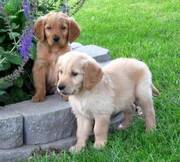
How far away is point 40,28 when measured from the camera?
518cm

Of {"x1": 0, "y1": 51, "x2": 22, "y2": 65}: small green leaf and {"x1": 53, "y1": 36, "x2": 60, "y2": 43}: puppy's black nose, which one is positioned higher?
{"x1": 53, "y1": 36, "x2": 60, "y2": 43}: puppy's black nose

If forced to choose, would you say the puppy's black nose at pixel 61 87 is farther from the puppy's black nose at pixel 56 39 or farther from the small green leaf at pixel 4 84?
the puppy's black nose at pixel 56 39

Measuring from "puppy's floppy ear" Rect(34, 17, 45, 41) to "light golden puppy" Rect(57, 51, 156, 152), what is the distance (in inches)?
25.0

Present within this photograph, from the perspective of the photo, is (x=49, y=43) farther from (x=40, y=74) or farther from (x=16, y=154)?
(x=16, y=154)

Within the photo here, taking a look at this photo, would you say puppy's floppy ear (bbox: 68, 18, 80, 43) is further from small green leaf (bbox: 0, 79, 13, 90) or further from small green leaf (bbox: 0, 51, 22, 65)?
small green leaf (bbox: 0, 79, 13, 90)

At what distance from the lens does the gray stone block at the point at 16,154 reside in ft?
15.3

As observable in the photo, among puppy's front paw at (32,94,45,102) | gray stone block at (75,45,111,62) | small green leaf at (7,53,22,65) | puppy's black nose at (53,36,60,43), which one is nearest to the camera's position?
small green leaf at (7,53,22,65)

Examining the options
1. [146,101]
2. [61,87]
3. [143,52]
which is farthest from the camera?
[143,52]

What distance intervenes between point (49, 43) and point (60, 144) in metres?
0.96

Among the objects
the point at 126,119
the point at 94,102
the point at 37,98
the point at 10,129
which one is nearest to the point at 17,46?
the point at 37,98

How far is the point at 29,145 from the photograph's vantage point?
15.8ft

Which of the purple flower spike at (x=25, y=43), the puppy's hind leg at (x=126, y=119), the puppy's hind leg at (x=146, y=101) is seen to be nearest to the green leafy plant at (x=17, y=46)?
the purple flower spike at (x=25, y=43)

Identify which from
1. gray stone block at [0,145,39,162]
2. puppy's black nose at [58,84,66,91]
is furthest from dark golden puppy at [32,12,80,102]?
puppy's black nose at [58,84,66,91]

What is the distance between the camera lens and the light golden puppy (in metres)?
4.52
